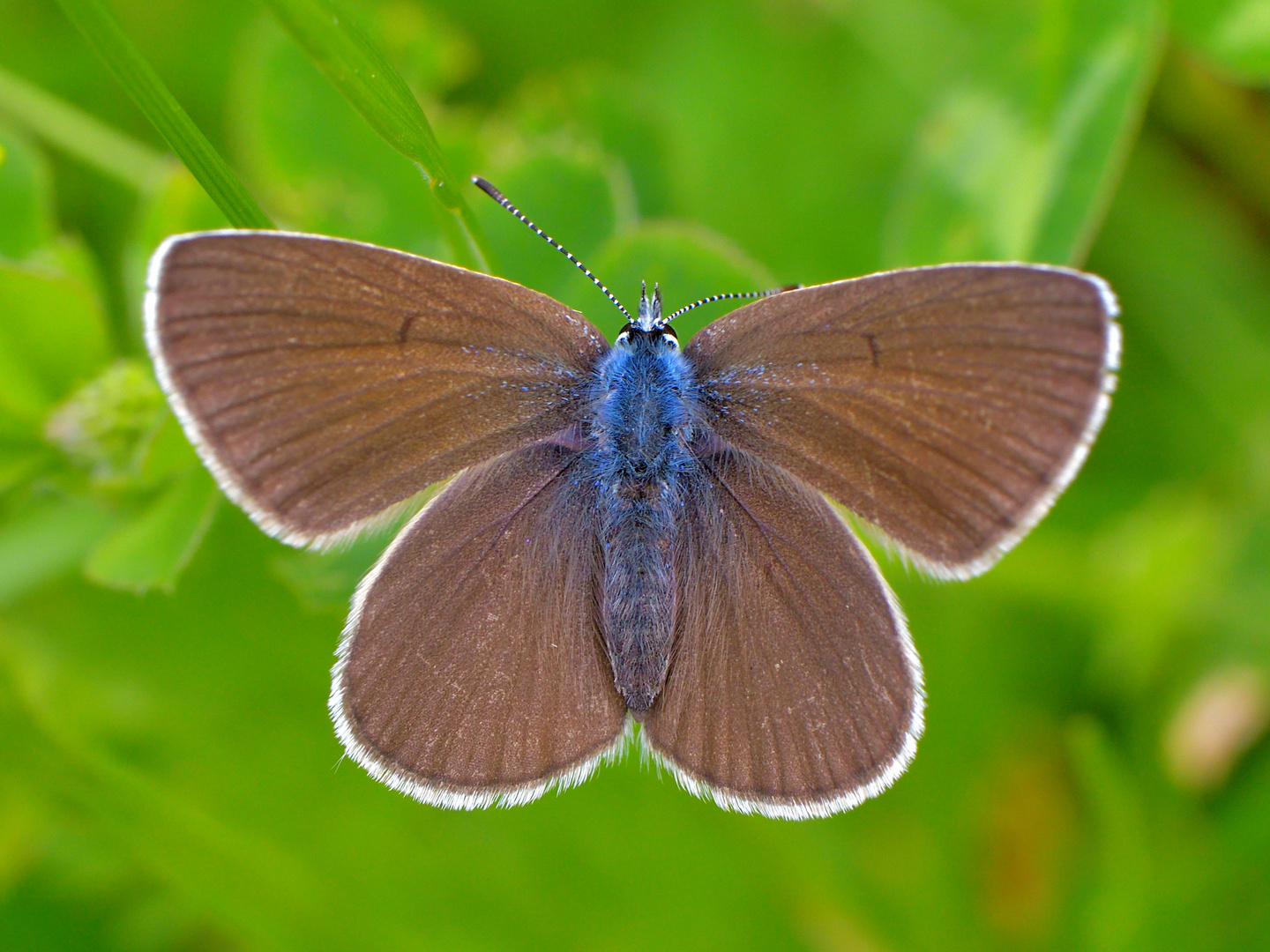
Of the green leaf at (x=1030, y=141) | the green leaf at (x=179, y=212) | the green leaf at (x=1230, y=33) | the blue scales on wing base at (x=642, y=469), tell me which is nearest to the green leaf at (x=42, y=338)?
the green leaf at (x=179, y=212)

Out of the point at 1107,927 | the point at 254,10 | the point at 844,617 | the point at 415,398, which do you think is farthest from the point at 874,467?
the point at 254,10

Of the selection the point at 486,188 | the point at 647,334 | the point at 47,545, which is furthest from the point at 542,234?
the point at 47,545

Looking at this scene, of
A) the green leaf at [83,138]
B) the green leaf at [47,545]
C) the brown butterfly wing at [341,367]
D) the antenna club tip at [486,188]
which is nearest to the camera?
the brown butterfly wing at [341,367]

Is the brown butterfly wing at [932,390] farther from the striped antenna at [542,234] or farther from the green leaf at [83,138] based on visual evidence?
the green leaf at [83,138]

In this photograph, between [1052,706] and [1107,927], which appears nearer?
[1107,927]

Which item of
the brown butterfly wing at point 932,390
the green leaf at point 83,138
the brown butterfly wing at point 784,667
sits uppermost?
the green leaf at point 83,138

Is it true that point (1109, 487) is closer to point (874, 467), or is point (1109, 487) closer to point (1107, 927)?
point (1107, 927)
